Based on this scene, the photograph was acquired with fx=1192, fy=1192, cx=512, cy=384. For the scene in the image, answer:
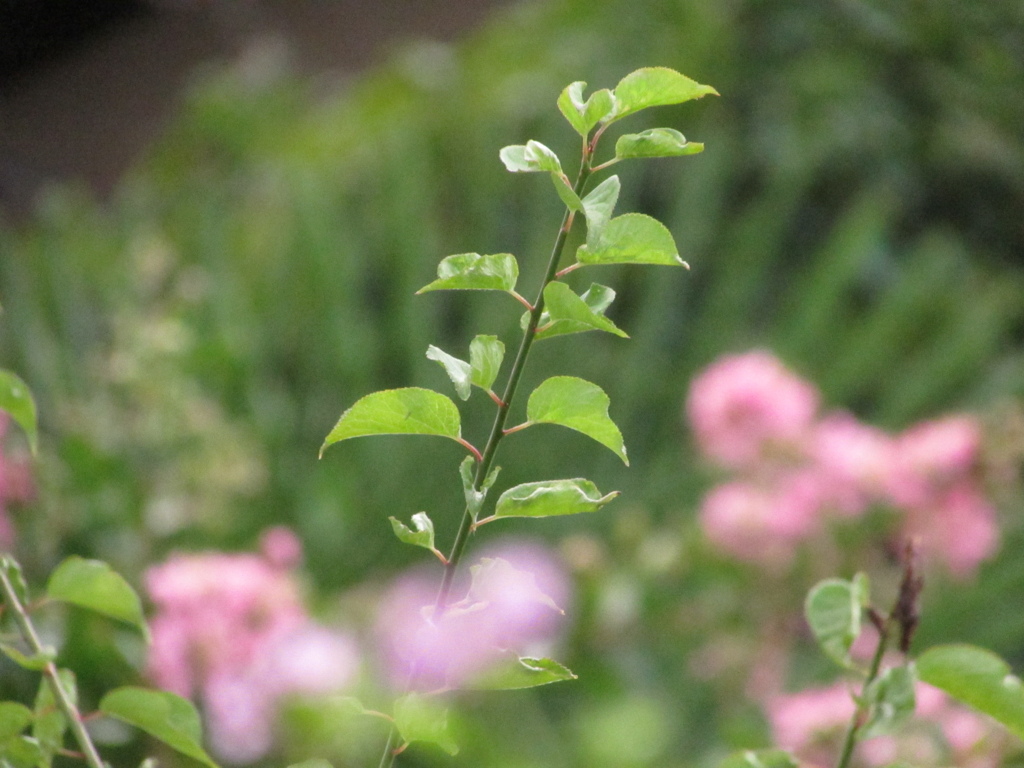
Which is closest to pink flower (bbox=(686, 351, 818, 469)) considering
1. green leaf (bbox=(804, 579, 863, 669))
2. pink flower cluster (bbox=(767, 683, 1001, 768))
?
pink flower cluster (bbox=(767, 683, 1001, 768))

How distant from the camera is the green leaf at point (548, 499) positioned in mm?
146

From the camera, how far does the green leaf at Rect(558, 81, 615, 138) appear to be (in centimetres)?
14

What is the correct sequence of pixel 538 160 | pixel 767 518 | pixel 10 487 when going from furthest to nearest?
pixel 767 518
pixel 10 487
pixel 538 160

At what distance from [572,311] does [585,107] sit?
0.03 metres

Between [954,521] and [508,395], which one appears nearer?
[508,395]

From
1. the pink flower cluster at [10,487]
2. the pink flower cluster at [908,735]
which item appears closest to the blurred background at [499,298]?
the pink flower cluster at [10,487]

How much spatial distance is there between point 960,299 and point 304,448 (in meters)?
0.75

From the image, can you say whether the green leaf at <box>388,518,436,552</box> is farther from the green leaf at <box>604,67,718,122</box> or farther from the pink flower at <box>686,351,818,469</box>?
the pink flower at <box>686,351,818,469</box>

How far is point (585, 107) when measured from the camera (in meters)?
0.14

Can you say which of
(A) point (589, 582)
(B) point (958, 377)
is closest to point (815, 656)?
(A) point (589, 582)

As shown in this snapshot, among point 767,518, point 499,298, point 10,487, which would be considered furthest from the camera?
point 499,298

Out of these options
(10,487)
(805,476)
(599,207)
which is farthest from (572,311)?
(805,476)

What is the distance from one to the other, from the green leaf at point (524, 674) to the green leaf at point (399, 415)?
0.03m

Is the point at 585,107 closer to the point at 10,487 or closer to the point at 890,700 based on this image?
the point at 890,700
